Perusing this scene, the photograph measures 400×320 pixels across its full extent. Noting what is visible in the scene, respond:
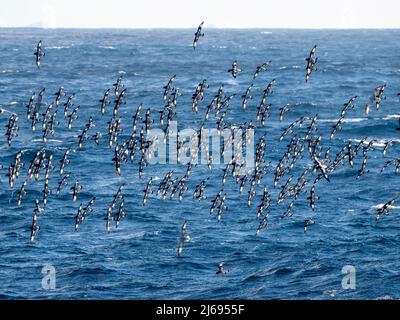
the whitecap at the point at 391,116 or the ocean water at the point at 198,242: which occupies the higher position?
the whitecap at the point at 391,116

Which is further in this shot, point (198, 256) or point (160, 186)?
point (160, 186)

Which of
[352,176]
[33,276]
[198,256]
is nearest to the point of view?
[33,276]

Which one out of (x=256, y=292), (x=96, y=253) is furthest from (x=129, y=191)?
(x=256, y=292)

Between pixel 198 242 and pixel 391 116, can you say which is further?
pixel 391 116

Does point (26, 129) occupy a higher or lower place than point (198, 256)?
higher

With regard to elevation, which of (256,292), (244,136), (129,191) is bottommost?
(256,292)

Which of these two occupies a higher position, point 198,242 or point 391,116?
point 391,116

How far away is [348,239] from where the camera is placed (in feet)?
313

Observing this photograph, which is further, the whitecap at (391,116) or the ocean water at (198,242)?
the whitecap at (391,116)

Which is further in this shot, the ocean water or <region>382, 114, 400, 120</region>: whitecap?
<region>382, 114, 400, 120</region>: whitecap

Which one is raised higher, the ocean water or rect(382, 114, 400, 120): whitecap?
rect(382, 114, 400, 120): whitecap

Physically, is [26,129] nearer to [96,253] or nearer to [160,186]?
[160,186]

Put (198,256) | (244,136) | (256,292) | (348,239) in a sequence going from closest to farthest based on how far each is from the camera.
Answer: (256,292) < (198,256) < (348,239) < (244,136)

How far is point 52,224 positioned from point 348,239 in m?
37.5
